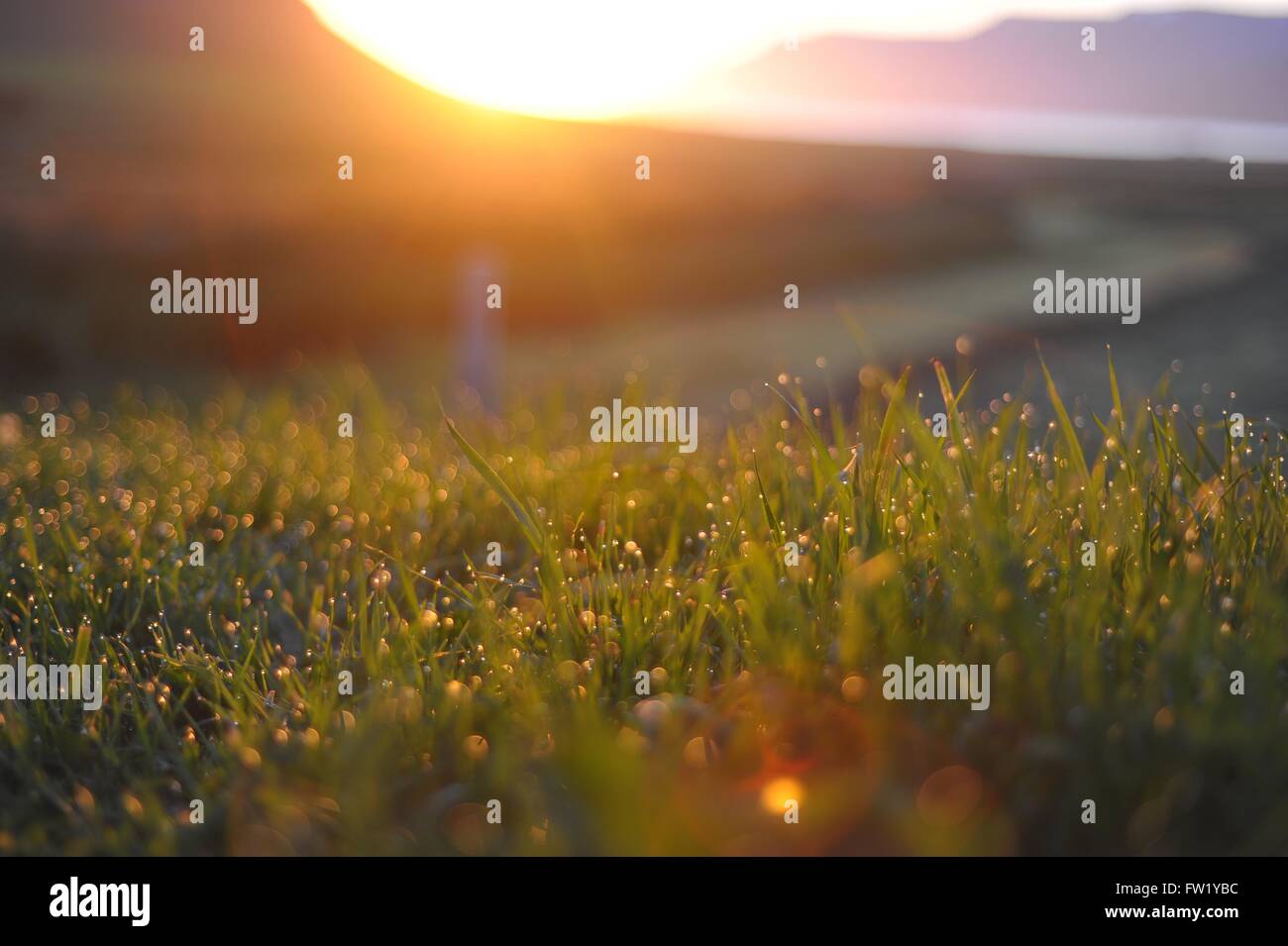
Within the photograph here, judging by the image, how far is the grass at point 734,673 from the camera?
163cm

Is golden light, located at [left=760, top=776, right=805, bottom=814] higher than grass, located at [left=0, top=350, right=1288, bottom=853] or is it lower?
lower

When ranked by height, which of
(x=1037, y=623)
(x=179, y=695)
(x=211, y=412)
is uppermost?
(x=211, y=412)

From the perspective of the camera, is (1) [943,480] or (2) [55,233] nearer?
(1) [943,480]

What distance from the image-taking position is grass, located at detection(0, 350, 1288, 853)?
1632mm

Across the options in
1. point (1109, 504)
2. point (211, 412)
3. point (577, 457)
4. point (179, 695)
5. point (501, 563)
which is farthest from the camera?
point (211, 412)

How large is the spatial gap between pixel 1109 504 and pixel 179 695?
232cm

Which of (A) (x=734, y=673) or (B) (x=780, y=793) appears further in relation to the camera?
(A) (x=734, y=673)

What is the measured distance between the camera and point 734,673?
222 centimetres

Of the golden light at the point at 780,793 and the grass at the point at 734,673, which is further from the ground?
the grass at the point at 734,673

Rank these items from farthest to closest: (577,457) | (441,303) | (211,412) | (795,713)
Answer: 1. (441,303)
2. (211,412)
3. (577,457)
4. (795,713)

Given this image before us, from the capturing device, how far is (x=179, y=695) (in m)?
2.56

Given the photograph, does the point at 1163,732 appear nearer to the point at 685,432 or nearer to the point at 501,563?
the point at 501,563
